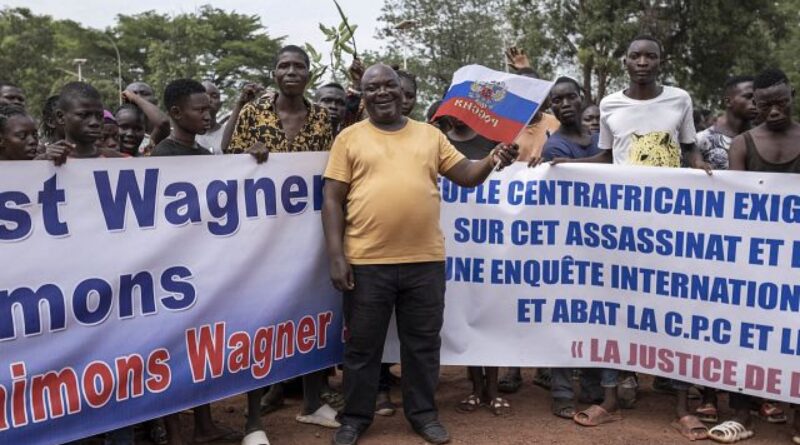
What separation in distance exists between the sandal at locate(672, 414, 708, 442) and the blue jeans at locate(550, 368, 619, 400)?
425 millimetres

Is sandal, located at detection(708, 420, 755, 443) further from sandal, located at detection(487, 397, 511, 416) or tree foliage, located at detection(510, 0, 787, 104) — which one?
tree foliage, located at detection(510, 0, 787, 104)

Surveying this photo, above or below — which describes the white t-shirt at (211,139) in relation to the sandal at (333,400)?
above

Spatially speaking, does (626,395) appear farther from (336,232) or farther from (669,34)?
(669,34)

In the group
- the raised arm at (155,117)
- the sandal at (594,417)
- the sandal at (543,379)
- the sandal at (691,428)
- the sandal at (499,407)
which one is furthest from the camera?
the sandal at (543,379)

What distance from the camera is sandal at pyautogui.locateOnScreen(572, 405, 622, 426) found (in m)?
4.55

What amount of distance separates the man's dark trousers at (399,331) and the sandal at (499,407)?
0.56 meters

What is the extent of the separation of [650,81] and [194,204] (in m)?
2.70

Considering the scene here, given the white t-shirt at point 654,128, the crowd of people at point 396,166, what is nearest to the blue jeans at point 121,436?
the crowd of people at point 396,166

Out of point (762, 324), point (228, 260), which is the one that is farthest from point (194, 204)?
point (762, 324)

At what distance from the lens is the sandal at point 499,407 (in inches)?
191

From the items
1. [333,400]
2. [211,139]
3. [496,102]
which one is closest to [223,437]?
[333,400]

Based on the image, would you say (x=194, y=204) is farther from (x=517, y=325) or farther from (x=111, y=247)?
(x=517, y=325)

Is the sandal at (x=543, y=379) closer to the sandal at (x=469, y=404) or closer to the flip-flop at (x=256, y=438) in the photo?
the sandal at (x=469, y=404)

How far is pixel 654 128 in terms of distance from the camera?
15.1 feet
